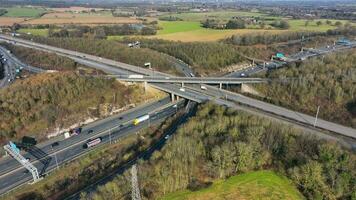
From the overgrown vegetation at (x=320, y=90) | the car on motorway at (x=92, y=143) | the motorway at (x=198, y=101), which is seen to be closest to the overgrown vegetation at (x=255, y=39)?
the motorway at (x=198, y=101)

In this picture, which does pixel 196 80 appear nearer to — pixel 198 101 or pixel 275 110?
pixel 198 101

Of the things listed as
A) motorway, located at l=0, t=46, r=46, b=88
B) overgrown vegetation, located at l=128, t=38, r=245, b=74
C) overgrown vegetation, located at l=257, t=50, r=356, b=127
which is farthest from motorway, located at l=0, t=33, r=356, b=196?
motorway, located at l=0, t=46, r=46, b=88

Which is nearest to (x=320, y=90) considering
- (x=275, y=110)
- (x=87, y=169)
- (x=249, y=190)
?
(x=275, y=110)

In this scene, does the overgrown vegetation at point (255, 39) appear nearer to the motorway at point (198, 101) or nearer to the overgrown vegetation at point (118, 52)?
the overgrown vegetation at point (118, 52)

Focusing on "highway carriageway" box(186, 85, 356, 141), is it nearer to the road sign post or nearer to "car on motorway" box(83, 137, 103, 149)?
"car on motorway" box(83, 137, 103, 149)

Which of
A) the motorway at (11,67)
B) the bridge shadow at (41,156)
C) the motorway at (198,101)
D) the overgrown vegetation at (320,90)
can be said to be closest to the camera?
the motorway at (198,101)

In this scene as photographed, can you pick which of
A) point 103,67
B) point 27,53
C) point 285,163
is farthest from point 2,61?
point 285,163

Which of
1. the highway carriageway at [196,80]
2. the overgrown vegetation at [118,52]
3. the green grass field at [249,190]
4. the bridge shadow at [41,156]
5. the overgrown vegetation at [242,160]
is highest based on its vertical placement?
the overgrown vegetation at [118,52]
